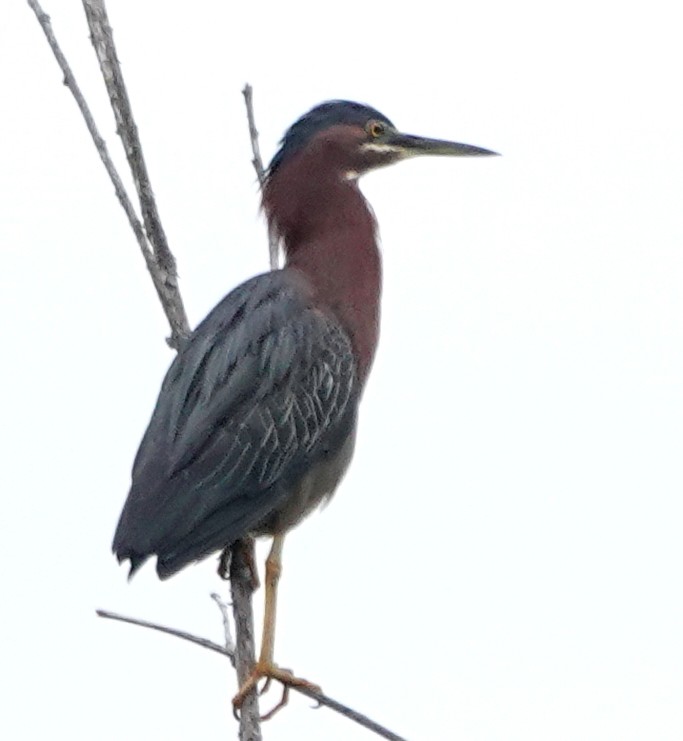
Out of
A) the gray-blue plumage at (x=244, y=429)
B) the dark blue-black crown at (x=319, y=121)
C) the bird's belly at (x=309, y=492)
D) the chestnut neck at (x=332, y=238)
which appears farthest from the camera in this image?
the dark blue-black crown at (x=319, y=121)

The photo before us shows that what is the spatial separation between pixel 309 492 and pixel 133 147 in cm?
117

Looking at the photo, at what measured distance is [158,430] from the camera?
4.78 metres

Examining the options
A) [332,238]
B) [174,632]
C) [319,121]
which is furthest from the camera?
[319,121]

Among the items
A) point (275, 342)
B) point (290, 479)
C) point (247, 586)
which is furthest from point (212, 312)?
point (247, 586)

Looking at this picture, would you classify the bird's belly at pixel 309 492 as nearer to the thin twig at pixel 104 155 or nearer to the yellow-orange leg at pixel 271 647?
the yellow-orange leg at pixel 271 647

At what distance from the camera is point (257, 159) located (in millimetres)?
4984

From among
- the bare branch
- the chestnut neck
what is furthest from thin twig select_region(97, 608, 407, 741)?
the chestnut neck

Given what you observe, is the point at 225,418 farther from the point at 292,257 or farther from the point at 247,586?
the point at 292,257

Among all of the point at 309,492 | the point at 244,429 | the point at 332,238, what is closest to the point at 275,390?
the point at 244,429

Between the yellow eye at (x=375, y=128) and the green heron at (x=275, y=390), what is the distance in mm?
69

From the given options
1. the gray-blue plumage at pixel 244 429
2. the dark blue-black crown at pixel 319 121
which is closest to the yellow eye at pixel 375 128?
the dark blue-black crown at pixel 319 121

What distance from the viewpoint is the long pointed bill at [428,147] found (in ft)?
18.6

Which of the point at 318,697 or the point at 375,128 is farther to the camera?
the point at 375,128

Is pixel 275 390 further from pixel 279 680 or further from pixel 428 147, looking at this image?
pixel 428 147
